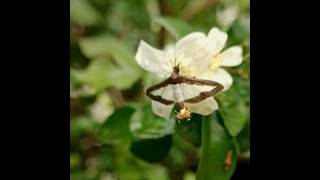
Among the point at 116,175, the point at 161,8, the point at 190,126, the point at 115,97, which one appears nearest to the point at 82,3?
the point at 161,8

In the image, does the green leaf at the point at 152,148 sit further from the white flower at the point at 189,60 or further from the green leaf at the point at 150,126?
the white flower at the point at 189,60

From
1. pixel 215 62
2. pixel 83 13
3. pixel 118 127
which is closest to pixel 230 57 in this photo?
pixel 215 62

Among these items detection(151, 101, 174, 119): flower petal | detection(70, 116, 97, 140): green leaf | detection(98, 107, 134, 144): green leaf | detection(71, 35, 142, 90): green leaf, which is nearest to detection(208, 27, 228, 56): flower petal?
detection(151, 101, 174, 119): flower petal

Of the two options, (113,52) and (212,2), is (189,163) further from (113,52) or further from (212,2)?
(212,2)

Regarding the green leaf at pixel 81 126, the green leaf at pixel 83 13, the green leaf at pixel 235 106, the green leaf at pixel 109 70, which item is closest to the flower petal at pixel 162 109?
the green leaf at pixel 235 106

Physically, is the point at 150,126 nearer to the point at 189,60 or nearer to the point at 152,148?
the point at 152,148

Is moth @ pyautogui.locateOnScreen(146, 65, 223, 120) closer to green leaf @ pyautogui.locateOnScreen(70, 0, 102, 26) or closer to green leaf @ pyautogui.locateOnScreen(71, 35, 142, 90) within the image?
green leaf @ pyautogui.locateOnScreen(71, 35, 142, 90)
